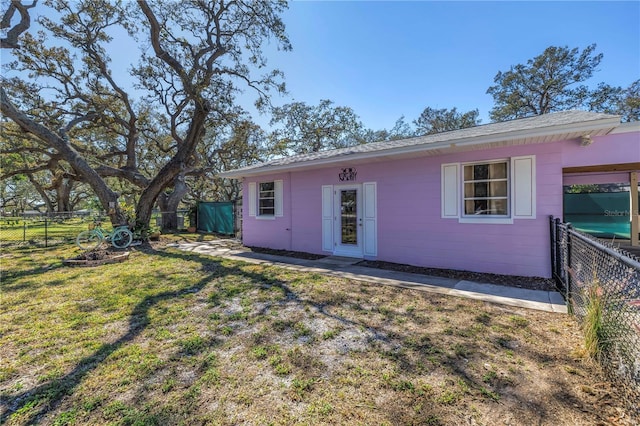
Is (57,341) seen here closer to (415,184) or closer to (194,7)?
(415,184)

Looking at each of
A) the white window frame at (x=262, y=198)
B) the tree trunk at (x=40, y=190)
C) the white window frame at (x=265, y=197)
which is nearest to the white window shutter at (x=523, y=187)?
the white window frame at (x=262, y=198)

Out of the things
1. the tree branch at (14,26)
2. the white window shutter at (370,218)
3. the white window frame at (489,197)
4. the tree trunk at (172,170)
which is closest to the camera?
the white window frame at (489,197)

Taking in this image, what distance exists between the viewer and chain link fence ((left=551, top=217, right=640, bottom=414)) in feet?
6.66

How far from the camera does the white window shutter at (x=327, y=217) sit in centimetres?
819

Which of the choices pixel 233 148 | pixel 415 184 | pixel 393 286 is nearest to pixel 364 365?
pixel 393 286

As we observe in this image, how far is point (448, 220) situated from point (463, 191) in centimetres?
68

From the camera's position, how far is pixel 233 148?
1700 centimetres

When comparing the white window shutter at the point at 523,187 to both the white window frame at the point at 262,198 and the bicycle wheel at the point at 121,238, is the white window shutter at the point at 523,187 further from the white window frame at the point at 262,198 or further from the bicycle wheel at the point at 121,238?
the bicycle wheel at the point at 121,238

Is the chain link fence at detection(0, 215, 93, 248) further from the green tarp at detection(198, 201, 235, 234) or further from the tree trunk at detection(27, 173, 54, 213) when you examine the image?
the tree trunk at detection(27, 173, 54, 213)

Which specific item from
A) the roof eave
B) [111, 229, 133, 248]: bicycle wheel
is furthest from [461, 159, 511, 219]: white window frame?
[111, 229, 133, 248]: bicycle wheel

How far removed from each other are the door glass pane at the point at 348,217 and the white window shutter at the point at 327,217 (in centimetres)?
32

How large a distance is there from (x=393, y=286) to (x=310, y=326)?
6.97 ft

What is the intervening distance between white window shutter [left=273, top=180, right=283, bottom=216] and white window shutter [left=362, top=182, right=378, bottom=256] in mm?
3071

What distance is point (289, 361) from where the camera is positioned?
270 centimetres
